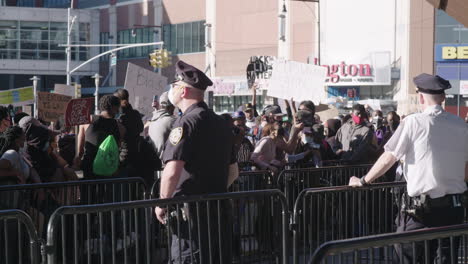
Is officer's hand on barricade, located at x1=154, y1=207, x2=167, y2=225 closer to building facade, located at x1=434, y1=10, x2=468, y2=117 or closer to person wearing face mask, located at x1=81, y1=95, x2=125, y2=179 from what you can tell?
person wearing face mask, located at x1=81, y1=95, x2=125, y2=179

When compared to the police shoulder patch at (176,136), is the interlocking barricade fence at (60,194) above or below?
below

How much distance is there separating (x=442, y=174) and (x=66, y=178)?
15.7ft

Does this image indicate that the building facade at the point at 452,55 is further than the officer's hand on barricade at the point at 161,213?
Yes

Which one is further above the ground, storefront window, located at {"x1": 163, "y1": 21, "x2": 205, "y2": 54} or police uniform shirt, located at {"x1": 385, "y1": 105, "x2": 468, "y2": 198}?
storefront window, located at {"x1": 163, "y1": 21, "x2": 205, "y2": 54}

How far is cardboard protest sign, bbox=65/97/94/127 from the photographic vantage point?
1223 cm

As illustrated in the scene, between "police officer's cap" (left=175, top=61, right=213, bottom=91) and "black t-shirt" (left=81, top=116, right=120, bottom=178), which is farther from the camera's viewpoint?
"black t-shirt" (left=81, top=116, right=120, bottom=178)

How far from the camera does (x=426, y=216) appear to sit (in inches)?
259

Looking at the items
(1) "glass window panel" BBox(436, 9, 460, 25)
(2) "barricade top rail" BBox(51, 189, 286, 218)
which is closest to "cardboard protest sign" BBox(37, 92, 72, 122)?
(2) "barricade top rail" BBox(51, 189, 286, 218)

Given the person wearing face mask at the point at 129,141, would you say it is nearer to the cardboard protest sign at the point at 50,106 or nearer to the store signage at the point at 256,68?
the cardboard protest sign at the point at 50,106

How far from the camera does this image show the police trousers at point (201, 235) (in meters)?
6.34

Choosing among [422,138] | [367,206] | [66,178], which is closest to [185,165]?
[422,138]

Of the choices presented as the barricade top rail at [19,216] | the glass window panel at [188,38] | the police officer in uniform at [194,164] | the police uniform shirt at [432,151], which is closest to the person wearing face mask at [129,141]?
the police officer in uniform at [194,164]

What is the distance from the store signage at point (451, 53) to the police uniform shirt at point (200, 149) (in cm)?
4598

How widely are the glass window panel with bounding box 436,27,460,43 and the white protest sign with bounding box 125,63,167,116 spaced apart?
39.3 m
